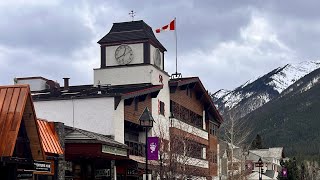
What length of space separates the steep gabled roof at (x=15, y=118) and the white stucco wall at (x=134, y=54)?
25.1 meters

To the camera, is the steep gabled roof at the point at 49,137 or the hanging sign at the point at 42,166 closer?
the hanging sign at the point at 42,166

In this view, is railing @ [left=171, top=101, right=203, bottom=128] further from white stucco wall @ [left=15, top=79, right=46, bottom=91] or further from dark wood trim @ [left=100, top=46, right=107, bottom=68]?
white stucco wall @ [left=15, top=79, right=46, bottom=91]

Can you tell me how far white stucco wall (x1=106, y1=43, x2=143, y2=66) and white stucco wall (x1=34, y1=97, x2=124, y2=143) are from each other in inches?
338

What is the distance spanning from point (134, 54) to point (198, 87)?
35.8ft

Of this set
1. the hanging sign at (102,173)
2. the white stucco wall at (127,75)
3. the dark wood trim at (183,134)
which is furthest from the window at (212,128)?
the hanging sign at (102,173)

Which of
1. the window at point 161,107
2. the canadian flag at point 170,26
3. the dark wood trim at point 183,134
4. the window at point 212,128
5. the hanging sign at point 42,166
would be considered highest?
the canadian flag at point 170,26

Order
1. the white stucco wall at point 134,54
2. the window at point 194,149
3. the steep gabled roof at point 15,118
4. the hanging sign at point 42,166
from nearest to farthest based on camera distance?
the steep gabled roof at point 15,118, the hanging sign at point 42,166, the window at point 194,149, the white stucco wall at point 134,54

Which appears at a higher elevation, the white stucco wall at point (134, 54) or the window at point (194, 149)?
the white stucco wall at point (134, 54)

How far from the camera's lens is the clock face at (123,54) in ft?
145

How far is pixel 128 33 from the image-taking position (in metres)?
44.8

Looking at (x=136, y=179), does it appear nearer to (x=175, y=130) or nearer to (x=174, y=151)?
(x=174, y=151)

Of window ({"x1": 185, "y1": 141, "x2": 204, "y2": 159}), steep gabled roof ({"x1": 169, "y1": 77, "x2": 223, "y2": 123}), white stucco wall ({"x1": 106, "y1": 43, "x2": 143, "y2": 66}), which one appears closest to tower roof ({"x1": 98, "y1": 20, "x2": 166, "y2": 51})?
white stucco wall ({"x1": 106, "y1": 43, "x2": 143, "y2": 66})

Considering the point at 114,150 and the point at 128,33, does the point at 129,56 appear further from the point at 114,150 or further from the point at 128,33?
the point at 114,150

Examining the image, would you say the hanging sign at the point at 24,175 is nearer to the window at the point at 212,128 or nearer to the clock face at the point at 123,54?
the clock face at the point at 123,54
